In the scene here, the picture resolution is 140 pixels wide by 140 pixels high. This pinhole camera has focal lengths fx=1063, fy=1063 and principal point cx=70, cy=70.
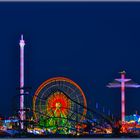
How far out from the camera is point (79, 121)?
9.63 metres

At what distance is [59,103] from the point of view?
976 cm

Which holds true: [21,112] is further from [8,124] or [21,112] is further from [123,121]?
[123,121]

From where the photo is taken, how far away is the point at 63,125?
31.5 ft

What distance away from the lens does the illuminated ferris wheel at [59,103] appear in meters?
9.62

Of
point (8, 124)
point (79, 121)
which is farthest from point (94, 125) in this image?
point (8, 124)

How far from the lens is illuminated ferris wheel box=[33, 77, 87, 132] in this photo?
962cm

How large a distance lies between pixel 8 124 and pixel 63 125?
50 centimetres

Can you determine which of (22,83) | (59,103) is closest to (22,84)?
(22,83)

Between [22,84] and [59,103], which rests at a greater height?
[22,84]

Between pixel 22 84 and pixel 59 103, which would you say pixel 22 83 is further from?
pixel 59 103

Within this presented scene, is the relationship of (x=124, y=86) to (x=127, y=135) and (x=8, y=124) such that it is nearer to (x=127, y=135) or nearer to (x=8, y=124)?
(x=127, y=135)

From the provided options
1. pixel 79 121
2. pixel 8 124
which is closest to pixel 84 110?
pixel 79 121

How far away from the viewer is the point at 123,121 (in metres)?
9.62

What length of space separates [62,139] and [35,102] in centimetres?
55
